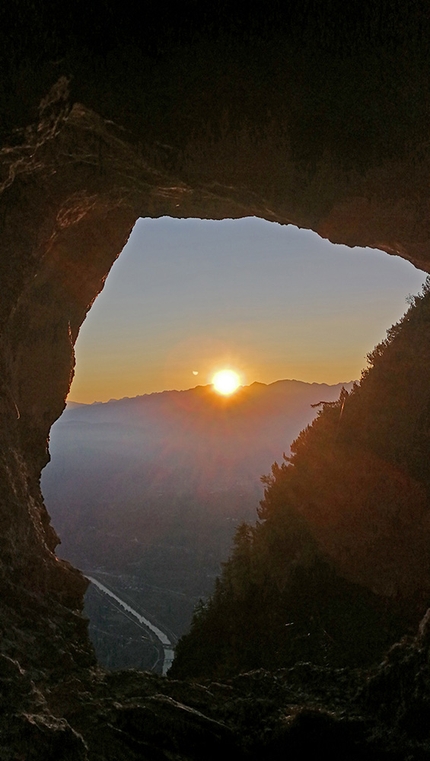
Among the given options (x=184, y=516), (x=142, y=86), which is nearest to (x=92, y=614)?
(x=184, y=516)

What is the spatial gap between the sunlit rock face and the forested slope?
21.2ft

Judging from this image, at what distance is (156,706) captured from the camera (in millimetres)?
7469

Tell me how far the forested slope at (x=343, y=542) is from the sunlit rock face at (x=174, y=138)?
255 inches

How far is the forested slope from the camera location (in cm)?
1317

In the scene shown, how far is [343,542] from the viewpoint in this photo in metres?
15.5

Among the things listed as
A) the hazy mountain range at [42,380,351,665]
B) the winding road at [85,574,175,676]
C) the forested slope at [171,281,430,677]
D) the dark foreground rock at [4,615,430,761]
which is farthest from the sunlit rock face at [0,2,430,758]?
the hazy mountain range at [42,380,351,665]

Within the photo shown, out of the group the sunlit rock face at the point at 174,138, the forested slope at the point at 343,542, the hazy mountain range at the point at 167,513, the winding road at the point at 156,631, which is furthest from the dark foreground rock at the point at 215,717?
the hazy mountain range at the point at 167,513

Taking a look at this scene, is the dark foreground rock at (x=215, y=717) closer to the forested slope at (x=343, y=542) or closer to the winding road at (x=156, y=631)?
the forested slope at (x=343, y=542)

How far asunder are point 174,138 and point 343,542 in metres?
13.3

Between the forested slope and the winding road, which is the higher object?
the forested slope

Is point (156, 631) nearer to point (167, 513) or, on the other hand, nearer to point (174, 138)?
point (167, 513)

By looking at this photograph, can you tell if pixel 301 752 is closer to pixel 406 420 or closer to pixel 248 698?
pixel 248 698

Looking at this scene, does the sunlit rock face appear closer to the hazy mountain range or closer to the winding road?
the winding road

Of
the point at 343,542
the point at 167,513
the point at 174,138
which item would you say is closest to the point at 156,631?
the point at 343,542
